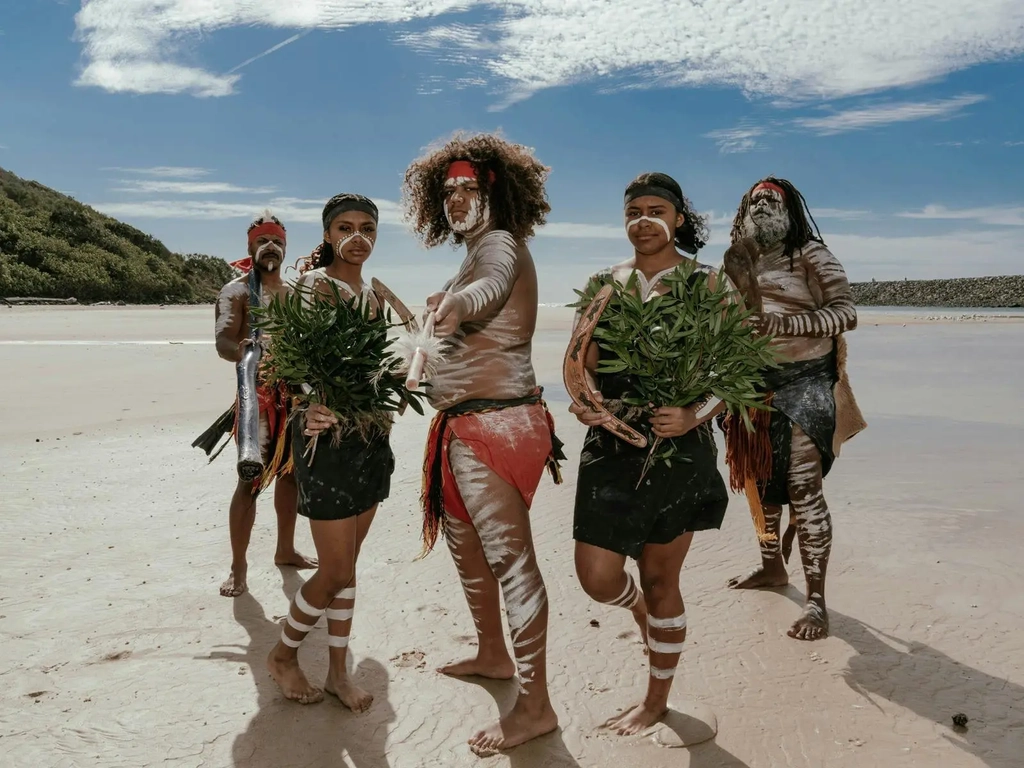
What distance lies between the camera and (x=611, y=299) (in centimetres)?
321

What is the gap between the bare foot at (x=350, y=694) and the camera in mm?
3518

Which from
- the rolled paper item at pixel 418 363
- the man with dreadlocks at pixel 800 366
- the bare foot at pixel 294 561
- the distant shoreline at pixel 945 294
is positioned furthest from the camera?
the distant shoreline at pixel 945 294

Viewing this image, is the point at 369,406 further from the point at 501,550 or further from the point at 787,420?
the point at 787,420

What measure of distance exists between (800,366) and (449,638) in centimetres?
244

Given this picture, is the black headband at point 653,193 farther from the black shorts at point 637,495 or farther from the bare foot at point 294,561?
the bare foot at point 294,561

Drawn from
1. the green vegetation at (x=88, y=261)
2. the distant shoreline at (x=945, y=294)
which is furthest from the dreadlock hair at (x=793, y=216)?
the distant shoreline at (x=945, y=294)

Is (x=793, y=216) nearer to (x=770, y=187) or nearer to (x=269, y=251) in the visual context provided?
(x=770, y=187)

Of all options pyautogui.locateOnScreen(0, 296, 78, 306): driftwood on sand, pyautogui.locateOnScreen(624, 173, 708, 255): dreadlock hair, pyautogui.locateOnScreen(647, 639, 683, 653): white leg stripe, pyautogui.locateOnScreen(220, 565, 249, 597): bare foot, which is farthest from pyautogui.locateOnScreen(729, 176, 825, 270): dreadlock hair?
pyautogui.locateOnScreen(0, 296, 78, 306): driftwood on sand

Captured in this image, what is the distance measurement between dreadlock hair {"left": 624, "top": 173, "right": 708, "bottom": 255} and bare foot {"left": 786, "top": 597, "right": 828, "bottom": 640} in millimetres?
2151

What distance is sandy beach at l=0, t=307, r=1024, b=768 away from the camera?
3285 millimetres

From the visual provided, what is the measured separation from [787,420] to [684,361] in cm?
178

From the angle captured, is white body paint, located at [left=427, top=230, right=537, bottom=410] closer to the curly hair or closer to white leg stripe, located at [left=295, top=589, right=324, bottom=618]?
the curly hair

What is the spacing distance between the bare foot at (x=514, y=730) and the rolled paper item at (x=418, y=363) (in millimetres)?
1468

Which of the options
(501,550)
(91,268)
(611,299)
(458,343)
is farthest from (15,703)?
(91,268)
